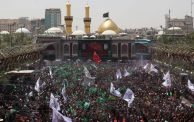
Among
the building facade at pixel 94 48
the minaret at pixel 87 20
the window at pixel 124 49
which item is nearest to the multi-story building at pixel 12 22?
the minaret at pixel 87 20

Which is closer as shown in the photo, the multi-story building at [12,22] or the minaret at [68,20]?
the minaret at [68,20]

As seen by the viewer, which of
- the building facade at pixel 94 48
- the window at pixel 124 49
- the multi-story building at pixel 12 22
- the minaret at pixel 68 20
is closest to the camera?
the building facade at pixel 94 48

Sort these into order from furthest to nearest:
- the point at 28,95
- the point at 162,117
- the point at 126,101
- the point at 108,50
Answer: the point at 108,50, the point at 28,95, the point at 126,101, the point at 162,117

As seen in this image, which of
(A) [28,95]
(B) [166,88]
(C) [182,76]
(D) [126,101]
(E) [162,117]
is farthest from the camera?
(C) [182,76]

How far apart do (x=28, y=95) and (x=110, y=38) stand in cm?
4905

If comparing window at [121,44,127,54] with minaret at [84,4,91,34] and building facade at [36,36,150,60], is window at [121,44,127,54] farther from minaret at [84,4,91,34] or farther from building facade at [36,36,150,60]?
minaret at [84,4,91,34]

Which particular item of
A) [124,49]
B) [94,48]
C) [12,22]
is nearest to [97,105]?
[94,48]

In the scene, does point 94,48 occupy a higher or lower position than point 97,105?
higher

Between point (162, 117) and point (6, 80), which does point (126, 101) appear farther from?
point (6, 80)

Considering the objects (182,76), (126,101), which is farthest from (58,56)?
(126,101)

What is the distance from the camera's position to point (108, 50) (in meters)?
72.1

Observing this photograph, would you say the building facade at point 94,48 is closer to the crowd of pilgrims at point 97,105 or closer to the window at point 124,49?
the window at point 124,49

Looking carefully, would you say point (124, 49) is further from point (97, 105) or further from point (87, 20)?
point (97, 105)

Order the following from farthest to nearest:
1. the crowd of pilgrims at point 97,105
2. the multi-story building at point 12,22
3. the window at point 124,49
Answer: the multi-story building at point 12,22 → the window at point 124,49 → the crowd of pilgrims at point 97,105
